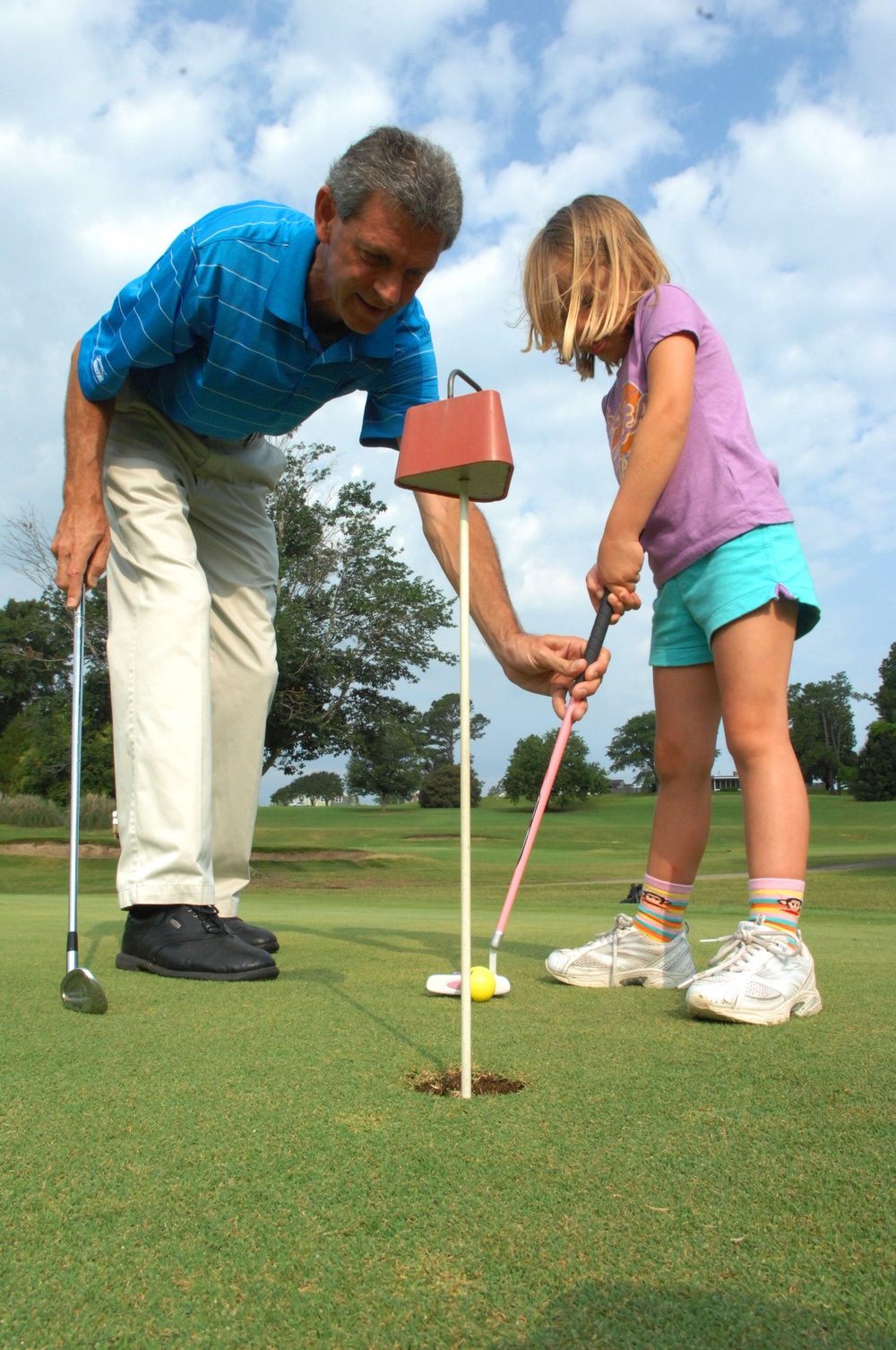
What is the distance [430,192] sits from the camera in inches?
104

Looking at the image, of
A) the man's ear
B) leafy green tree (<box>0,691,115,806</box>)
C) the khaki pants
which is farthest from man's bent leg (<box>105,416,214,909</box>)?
leafy green tree (<box>0,691,115,806</box>)

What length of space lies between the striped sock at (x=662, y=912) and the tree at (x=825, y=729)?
6573cm

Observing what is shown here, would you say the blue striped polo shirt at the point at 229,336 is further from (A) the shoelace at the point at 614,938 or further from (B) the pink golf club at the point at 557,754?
(A) the shoelace at the point at 614,938

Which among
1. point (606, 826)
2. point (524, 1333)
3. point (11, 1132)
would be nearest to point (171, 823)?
point (11, 1132)

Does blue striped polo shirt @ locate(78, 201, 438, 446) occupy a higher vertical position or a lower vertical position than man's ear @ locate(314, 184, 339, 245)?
lower

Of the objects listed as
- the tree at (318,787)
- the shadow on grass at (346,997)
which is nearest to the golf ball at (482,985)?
the shadow on grass at (346,997)

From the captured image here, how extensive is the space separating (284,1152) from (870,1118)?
79cm

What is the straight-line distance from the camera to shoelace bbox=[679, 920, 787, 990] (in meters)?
2.21

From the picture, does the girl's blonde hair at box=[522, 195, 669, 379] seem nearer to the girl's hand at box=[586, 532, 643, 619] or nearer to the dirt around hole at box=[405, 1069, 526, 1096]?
the girl's hand at box=[586, 532, 643, 619]

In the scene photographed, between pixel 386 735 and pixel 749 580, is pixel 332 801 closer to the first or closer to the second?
pixel 386 735

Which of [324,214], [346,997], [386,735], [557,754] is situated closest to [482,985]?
[346,997]

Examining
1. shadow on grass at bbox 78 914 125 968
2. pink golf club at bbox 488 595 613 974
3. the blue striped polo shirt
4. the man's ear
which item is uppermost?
the man's ear

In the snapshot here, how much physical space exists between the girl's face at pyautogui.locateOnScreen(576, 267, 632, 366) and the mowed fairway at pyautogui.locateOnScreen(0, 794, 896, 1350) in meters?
1.84

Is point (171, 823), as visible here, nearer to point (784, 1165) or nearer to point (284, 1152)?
point (284, 1152)
